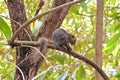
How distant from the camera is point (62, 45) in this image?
659mm

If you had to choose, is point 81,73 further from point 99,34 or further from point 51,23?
point 99,34

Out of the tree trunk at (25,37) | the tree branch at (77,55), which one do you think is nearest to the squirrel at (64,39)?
the tree branch at (77,55)

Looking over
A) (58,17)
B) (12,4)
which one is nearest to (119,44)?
(58,17)

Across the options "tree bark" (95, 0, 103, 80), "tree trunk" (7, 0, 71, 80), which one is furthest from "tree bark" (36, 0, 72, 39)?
"tree bark" (95, 0, 103, 80)

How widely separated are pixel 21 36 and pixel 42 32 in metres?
0.05

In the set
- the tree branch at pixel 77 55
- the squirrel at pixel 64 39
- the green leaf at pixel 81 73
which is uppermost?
the squirrel at pixel 64 39

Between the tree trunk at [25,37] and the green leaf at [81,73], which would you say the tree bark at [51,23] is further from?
the green leaf at [81,73]

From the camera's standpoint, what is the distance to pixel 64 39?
0.64 m

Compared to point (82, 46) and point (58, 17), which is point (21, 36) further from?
point (82, 46)

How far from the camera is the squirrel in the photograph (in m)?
0.63

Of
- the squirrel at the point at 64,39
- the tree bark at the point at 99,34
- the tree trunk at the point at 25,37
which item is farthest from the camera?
the tree trunk at the point at 25,37

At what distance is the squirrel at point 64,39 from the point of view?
634 mm

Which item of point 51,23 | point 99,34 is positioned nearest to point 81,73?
point 51,23

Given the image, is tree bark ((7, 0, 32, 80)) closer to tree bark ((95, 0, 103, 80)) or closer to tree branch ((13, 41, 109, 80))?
tree branch ((13, 41, 109, 80))
